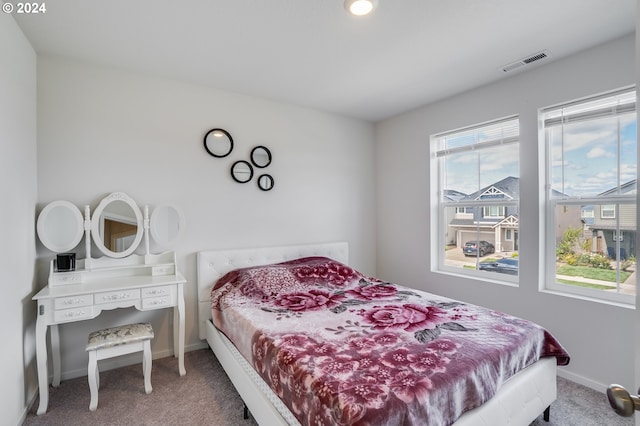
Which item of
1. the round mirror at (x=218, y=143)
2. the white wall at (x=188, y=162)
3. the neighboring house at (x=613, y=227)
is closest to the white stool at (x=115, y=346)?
the white wall at (x=188, y=162)

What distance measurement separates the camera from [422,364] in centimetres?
150

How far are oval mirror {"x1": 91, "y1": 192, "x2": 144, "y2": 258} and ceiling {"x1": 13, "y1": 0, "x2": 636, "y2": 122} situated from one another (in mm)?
1162

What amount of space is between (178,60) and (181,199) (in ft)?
3.92

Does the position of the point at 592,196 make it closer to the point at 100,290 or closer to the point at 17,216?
the point at 100,290

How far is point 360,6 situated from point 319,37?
43 centimetres

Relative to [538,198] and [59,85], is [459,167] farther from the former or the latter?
[59,85]

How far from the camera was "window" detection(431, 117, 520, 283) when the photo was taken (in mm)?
2963

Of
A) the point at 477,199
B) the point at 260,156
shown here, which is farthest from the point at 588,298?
the point at 260,156

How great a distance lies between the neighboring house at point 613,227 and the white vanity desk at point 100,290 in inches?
133

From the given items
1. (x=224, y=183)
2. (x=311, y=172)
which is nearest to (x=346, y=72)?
(x=311, y=172)

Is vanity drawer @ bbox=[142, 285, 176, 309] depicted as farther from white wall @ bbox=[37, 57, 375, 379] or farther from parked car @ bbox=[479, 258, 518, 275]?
parked car @ bbox=[479, 258, 518, 275]

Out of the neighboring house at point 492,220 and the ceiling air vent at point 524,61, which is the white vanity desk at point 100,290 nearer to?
the neighboring house at point 492,220

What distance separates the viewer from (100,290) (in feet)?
7.20

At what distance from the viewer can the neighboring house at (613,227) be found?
228 centimetres
